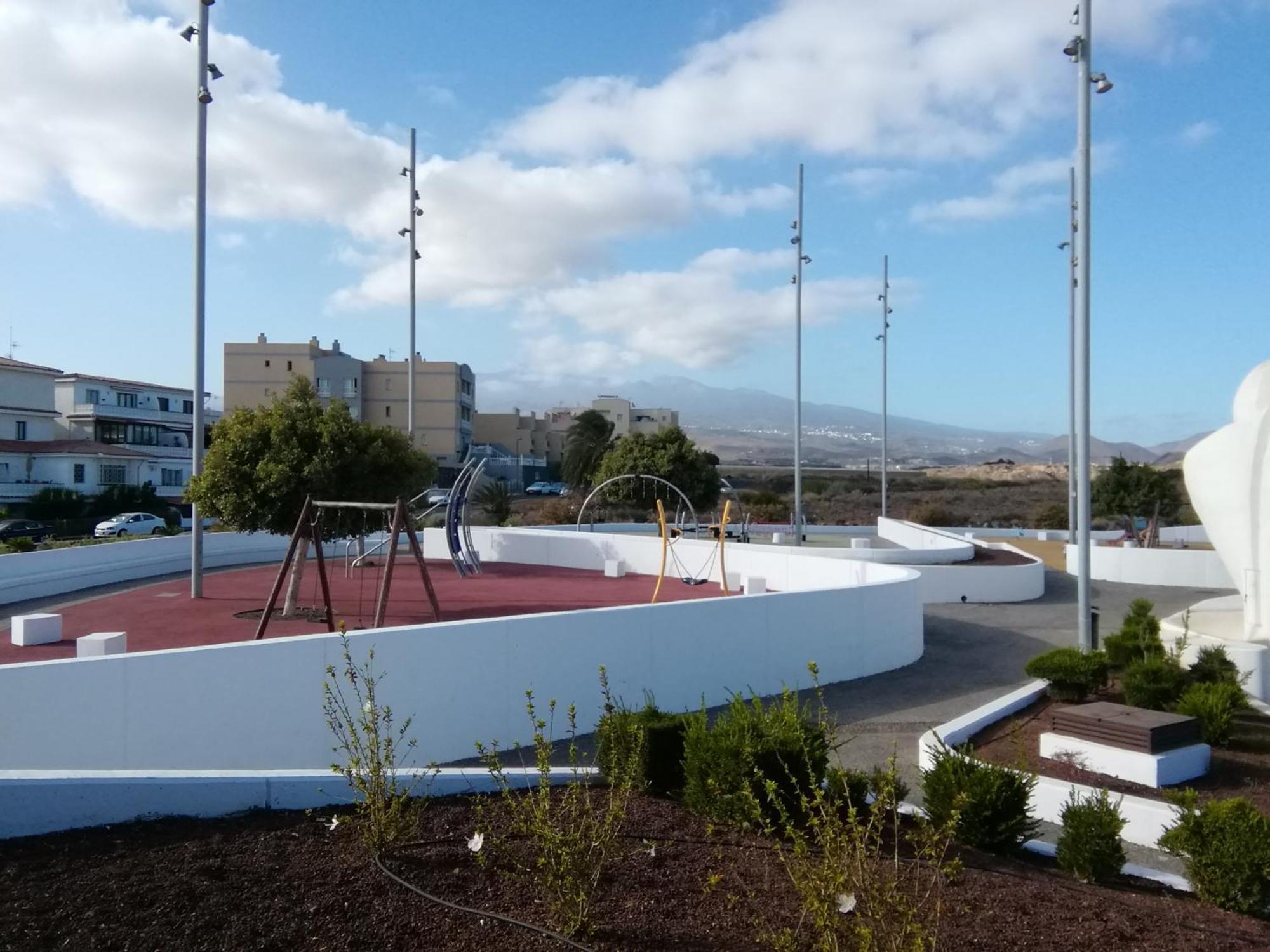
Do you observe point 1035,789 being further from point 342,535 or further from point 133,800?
point 342,535

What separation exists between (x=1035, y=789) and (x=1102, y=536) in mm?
33217

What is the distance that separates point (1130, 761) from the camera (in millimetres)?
8102

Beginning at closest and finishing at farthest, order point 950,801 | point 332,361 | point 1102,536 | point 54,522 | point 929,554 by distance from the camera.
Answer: point 950,801
point 929,554
point 1102,536
point 54,522
point 332,361

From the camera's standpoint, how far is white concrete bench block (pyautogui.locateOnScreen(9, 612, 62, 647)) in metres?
13.7

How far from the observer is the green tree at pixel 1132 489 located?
30234 millimetres

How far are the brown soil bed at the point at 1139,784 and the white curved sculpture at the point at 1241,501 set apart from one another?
8.19 feet

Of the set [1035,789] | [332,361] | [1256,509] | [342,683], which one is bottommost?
[1035,789]

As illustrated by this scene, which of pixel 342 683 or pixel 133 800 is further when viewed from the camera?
pixel 342 683

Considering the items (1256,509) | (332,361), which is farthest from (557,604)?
(332,361)

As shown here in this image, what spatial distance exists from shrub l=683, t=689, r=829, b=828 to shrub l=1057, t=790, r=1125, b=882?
1.46 meters

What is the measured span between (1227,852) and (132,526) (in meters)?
41.6

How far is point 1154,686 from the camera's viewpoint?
384 inches

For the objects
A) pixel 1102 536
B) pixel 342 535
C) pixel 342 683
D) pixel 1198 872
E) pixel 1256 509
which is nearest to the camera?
pixel 1198 872

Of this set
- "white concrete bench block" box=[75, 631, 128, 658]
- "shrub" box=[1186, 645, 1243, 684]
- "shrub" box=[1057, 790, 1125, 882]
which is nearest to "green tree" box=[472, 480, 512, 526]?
"white concrete bench block" box=[75, 631, 128, 658]
